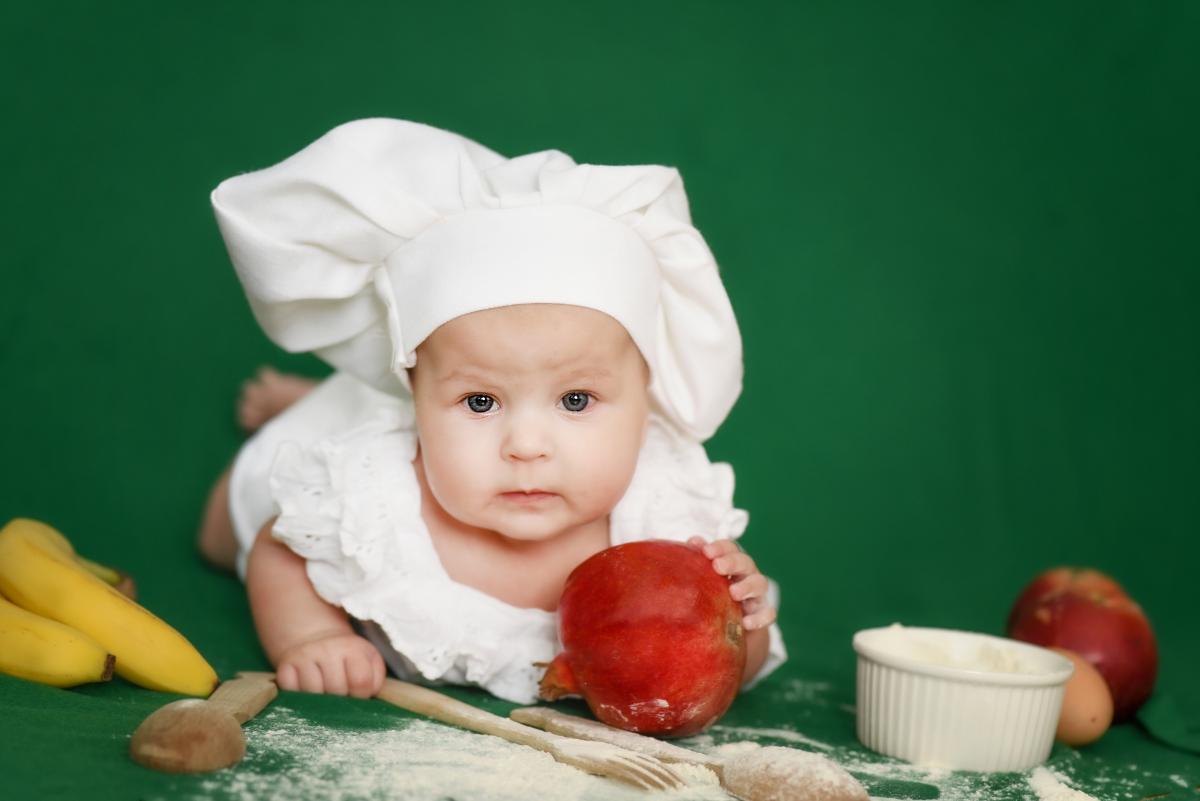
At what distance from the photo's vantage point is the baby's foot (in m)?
2.84

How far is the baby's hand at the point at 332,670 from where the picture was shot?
1780 mm

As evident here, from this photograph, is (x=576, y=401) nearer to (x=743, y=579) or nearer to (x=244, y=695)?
(x=743, y=579)

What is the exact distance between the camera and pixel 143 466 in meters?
2.82

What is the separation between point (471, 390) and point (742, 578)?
465 mm

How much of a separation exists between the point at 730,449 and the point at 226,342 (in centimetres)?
120

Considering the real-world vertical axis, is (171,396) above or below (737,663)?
above

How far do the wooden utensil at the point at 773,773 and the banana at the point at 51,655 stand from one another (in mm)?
625

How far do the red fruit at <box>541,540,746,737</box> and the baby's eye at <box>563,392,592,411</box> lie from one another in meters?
0.24

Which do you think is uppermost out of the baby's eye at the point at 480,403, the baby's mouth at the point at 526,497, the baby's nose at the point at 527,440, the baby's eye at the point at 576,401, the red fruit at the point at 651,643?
the baby's eye at the point at 576,401

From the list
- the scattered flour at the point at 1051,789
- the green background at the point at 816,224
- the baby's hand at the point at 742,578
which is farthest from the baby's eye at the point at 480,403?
the green background at the point at 816,224

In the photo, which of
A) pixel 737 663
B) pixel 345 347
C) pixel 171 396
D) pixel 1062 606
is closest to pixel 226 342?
pixel 171 396

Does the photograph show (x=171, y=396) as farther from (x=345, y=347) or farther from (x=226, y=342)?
(x=345, y=347)

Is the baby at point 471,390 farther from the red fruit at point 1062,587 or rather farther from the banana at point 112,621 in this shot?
the red fruit at point 1062,587

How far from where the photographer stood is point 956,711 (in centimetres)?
166
